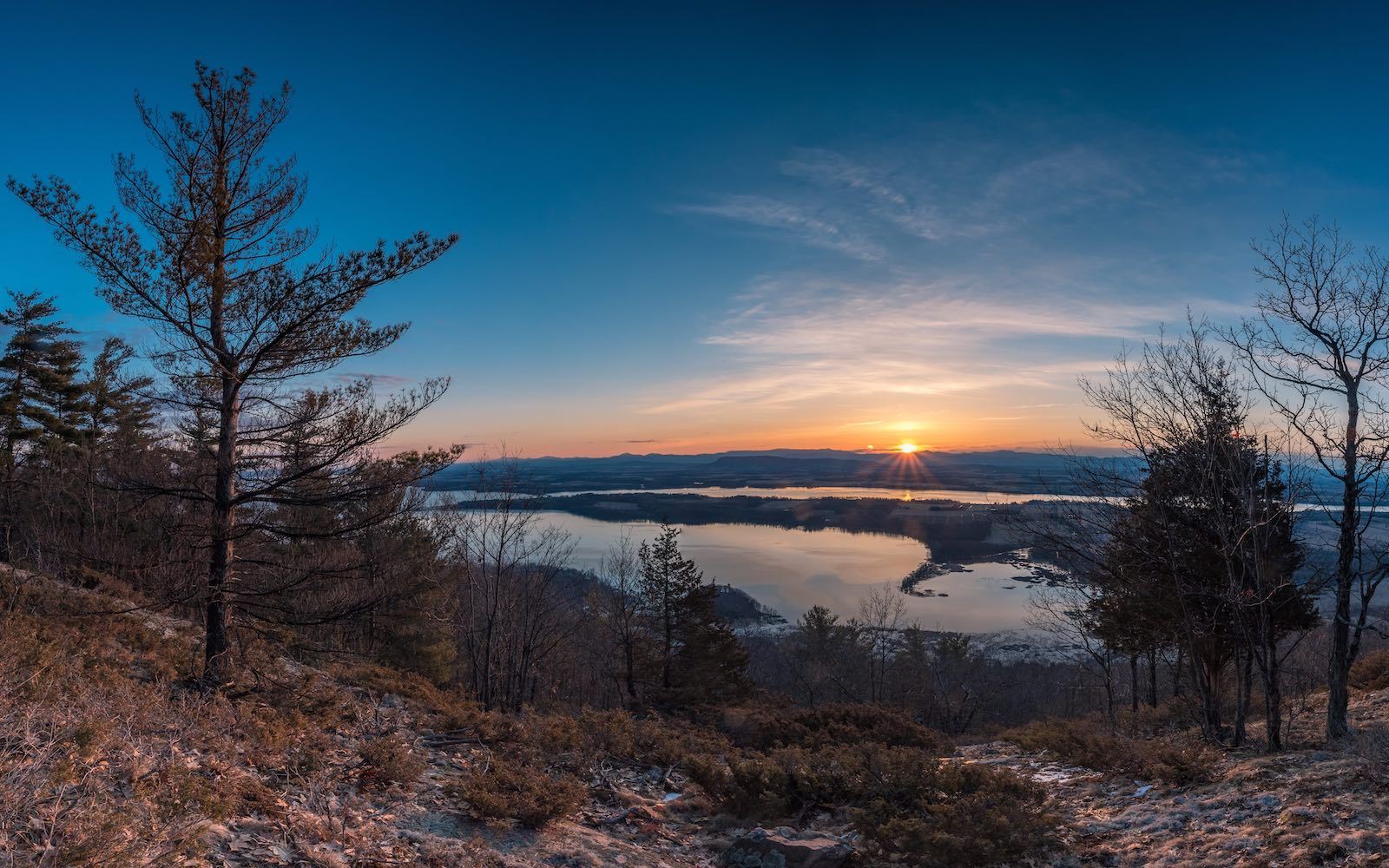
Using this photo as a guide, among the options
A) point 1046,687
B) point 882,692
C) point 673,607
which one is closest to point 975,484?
point 1046,687

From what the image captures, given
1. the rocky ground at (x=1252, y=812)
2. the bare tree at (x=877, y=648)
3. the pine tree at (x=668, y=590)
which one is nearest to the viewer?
→ the rocky ground at (x=1252, y=812)

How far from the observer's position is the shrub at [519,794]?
6188 mm

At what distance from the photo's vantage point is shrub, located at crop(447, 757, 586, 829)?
244 inches

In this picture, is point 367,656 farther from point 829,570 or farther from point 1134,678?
point 829,570

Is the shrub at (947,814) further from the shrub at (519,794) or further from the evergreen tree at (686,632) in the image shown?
the evergreen tree at (686,632)

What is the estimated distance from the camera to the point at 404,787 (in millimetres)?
6531

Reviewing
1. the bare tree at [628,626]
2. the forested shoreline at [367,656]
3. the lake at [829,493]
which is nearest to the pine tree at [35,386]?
the forested shoreline at [367,656]

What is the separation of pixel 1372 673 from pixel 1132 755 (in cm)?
951

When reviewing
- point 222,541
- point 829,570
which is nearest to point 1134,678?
point 222,541

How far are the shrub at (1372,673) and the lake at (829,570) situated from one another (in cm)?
4459

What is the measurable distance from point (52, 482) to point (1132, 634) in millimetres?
28617

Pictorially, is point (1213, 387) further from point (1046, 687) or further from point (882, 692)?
point (1046, 687)

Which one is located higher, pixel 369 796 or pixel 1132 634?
pixel 369 796

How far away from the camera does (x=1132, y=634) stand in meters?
15.6
